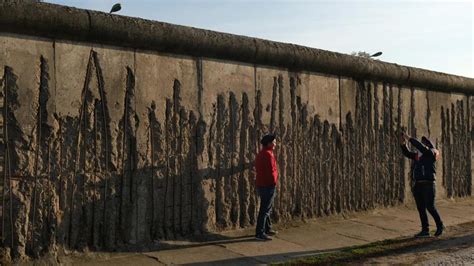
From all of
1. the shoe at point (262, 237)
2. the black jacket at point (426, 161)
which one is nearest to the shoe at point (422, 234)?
the black jacket at point (426, 161)

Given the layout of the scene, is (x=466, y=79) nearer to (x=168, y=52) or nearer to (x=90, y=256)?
(x=168, y=52)

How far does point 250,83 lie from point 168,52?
1505 millimetres

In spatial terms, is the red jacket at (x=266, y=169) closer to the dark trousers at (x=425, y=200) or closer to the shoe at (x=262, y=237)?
the shoe at (x=262, y=237)

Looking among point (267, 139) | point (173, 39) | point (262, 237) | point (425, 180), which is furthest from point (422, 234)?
point (173, 39)

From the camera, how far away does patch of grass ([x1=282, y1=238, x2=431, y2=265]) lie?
6594 mm

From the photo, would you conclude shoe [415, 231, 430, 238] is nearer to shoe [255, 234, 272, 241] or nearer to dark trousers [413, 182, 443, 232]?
dark trousers [413, 182, 443, 232]

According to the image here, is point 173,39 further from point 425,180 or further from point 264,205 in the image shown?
point 425,180

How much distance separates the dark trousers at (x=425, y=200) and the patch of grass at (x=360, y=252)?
1.38 ft

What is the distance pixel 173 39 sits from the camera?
6.95 m

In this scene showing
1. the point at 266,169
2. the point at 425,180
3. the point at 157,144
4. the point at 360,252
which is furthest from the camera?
the point at 425,180

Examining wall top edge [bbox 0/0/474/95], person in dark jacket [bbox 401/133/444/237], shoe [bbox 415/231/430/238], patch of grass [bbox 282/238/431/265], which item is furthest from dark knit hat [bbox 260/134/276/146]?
shoe [bbox 415/231/430/238]

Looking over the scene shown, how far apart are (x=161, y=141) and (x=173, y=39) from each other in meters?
1.30

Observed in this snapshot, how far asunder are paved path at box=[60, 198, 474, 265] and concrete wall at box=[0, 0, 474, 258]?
184mm

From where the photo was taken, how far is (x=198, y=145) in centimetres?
732
